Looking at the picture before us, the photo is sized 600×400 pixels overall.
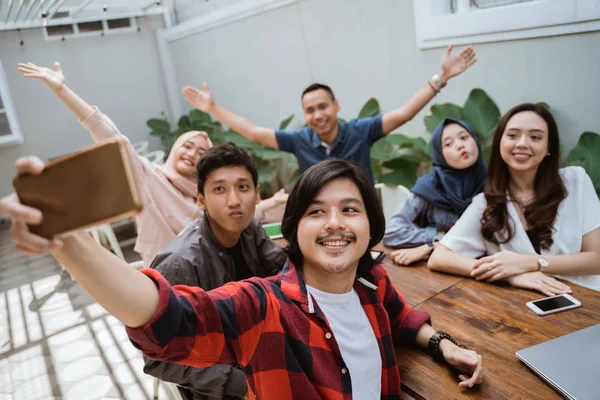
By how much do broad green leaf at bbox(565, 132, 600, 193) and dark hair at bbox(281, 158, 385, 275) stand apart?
1.89m

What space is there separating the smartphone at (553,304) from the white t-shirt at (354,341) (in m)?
0.62

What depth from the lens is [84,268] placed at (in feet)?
2.30

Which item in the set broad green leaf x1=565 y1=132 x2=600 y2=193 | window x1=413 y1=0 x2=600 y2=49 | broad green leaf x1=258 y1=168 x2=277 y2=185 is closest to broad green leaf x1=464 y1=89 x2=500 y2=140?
window x1=413 y1=0 x2=600 y2=49

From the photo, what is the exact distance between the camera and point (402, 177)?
134 inches

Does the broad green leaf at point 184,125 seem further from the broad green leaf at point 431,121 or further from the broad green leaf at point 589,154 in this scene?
the broad green leaf at point 589,154

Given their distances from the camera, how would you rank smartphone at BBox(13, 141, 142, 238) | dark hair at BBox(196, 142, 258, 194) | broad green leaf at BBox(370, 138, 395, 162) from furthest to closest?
broad green leaf at BBox(370, 138, 395, 162)
dark hair at BBox(196, 142, 258, 194)
smartphone at BBox(13, 141, 142, 238)

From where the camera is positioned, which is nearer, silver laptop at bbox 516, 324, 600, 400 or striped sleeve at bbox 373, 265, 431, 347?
silver laptop at bbox 516, 324, 600, 400

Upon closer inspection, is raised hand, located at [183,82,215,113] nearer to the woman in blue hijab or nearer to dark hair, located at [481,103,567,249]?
the woman in blue hijab

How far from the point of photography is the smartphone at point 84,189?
54 cm

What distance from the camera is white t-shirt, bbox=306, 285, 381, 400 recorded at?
1.11 meters

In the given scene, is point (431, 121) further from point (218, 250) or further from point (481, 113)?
point (218, 250)

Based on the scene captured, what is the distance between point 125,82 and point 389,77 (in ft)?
15.0

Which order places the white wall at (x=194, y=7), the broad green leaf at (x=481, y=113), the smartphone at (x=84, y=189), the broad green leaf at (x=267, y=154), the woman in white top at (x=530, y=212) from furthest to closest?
the white wall at (x=194, y=7) < the broad green leaf at (x=267, y=154) < the broad green leaf at (x=481, y=113) < the woman in white top at (x=530, y=212) < the smartphone at (x=84, y=189)

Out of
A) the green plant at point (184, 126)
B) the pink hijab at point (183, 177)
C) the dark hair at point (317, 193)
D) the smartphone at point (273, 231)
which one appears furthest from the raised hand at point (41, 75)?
the green plant at point (184, 126)
